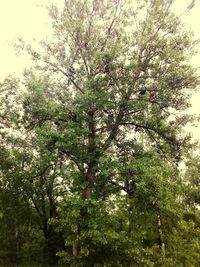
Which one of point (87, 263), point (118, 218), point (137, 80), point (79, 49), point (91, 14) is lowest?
point (87, 263)

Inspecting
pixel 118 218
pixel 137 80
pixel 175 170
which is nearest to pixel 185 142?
pixel 175 170

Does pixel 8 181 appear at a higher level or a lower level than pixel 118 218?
higher

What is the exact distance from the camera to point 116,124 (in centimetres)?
2506

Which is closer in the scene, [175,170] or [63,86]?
[175,170]

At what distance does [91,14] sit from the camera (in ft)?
84.5

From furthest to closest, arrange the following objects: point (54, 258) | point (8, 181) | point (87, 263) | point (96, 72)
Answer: point (54, 258)
point (8, 181)
point (96, 72)
point (87, 263)

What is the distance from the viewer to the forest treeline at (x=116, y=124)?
21.2 m

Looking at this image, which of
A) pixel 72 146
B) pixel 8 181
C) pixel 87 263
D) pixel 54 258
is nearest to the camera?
pixel 87 263

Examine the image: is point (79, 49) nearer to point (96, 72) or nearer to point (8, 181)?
point (96, 72)

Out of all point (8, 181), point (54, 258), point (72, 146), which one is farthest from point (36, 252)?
point (72, 146)

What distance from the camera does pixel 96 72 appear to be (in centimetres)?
2494

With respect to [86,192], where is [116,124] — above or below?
above

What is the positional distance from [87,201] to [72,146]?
11.6ft

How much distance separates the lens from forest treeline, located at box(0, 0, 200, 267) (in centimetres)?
2119
